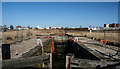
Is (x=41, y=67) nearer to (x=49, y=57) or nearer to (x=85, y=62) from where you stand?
(x=49, y=57)

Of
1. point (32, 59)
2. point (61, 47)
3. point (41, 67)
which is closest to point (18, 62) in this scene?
point (32, 59)

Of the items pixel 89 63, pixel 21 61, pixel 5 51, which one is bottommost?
pixel 89 63

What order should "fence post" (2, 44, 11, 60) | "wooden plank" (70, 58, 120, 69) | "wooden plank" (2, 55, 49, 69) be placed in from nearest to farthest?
"wooden plank" (2, 55, 49, 69)
"wooden plank" (70, 58, 120, 69)
"fence post" (2, 44, 11, 60)

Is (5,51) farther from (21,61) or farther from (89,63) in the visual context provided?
(89,63)

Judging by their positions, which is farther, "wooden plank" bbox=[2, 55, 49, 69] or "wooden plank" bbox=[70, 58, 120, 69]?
"wooden plank" bbox=[70, 58, 120, 69]

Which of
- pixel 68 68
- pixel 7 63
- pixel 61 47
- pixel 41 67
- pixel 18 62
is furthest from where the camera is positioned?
pixel 61 47

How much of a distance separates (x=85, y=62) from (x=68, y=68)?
1.14 meters

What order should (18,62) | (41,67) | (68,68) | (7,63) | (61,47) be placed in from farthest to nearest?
1. (61,47)
2. (41,67)
3. (68,68)
4. (18,62)
5. (7,63)

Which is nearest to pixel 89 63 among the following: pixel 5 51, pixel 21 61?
pixel 21 61

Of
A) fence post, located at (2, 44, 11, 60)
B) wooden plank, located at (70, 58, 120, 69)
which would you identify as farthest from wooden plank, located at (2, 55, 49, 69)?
wooden plank, located at (70, 58, 120, 69)

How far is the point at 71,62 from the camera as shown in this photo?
5398 millimetres

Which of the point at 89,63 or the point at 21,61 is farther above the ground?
the point at 21,61

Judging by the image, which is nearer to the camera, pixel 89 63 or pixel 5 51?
pixel 89 63

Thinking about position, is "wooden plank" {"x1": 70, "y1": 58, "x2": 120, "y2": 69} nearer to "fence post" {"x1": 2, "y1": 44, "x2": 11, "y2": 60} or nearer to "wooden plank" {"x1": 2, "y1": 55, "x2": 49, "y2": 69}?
"wooden plank" {"x1": 2, "y1": 55, "x2": 49, "y2": 69}
